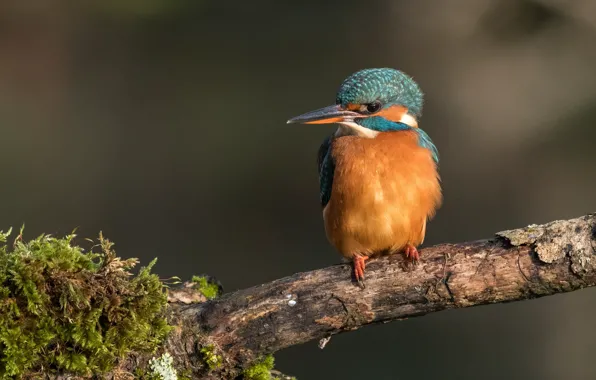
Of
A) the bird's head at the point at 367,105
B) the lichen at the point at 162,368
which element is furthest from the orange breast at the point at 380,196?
the lichen at the point at 162,368

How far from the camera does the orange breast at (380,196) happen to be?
3.75 meters

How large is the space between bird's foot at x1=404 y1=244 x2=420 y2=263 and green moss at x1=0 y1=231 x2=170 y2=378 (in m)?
0.99

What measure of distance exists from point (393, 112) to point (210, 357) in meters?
1.67

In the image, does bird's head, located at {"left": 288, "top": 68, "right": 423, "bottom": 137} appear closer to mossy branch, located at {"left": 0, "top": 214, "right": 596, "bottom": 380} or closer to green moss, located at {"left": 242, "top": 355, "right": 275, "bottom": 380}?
mossy branch, located at {"left": 0, "top": 214, "right": 596, "bottom": 380}

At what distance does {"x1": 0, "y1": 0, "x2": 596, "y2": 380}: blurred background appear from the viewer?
7352mm

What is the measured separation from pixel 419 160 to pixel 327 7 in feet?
19.1

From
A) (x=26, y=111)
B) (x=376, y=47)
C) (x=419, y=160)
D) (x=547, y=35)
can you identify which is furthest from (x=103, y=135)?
(x=419, y=160)

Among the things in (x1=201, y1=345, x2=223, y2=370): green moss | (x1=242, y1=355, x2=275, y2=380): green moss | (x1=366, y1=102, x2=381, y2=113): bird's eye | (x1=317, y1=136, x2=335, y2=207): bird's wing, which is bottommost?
(x1=242, y1=355, x2=275, y2=380): green moss

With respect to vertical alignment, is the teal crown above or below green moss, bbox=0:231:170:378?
above

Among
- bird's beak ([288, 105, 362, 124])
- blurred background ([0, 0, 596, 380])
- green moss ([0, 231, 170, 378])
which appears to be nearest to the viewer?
green moss ([0, 231, 170, 378])

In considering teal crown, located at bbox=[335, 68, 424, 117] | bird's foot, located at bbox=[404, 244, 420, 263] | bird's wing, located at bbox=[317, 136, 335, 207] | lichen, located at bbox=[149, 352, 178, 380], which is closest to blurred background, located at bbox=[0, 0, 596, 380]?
bird's wing, located at bbox=[317, 136, 335, 207]

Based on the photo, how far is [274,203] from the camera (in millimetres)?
8547

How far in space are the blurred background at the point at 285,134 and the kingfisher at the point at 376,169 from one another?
3.39m

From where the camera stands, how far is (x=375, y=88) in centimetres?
403
